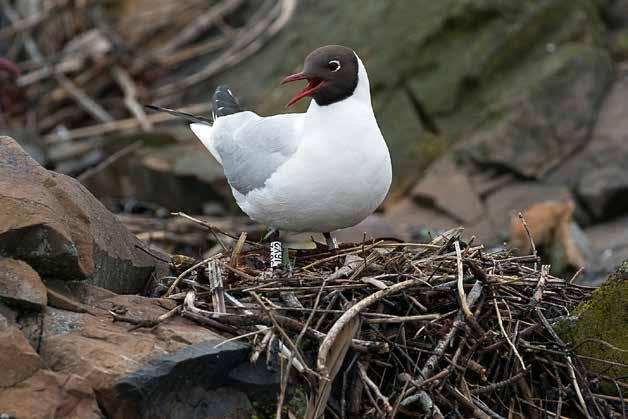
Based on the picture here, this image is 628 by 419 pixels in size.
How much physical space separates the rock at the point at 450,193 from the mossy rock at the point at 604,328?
16.8 ft

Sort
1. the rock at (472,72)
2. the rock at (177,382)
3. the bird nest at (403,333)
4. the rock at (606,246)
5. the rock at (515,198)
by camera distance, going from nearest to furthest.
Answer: the rock at (177,382) → the bird nest at (403,333) → the rock at (606,246) → the rock at (515,198) → the rock at (472,72)

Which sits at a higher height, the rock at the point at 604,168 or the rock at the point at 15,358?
the rock at the point at 15,358

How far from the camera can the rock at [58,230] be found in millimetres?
4176

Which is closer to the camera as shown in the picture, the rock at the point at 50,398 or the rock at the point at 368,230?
the rock at the point at 50,398

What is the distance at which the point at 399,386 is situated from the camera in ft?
14.5

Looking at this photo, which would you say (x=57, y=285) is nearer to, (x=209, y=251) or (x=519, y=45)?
(x=209, y=251)

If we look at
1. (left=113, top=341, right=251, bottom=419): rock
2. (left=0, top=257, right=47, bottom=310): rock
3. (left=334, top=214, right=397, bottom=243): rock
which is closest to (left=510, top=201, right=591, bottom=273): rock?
(left=334, top=214, right=397, bottom=243): rock

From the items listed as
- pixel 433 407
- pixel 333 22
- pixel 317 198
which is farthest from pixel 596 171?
pixel 433 407

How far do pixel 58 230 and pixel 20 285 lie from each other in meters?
0.26

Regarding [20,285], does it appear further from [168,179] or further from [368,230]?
[168,179]

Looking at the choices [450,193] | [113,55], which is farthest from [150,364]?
[113,55]

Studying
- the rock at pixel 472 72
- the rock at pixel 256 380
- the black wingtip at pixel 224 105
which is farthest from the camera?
the rock at pixel 472 72

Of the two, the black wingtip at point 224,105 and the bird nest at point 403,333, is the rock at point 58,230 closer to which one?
the bird nest at point 403,333

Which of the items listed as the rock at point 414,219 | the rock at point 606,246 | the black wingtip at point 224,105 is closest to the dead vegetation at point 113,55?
the rock at point 414,219
